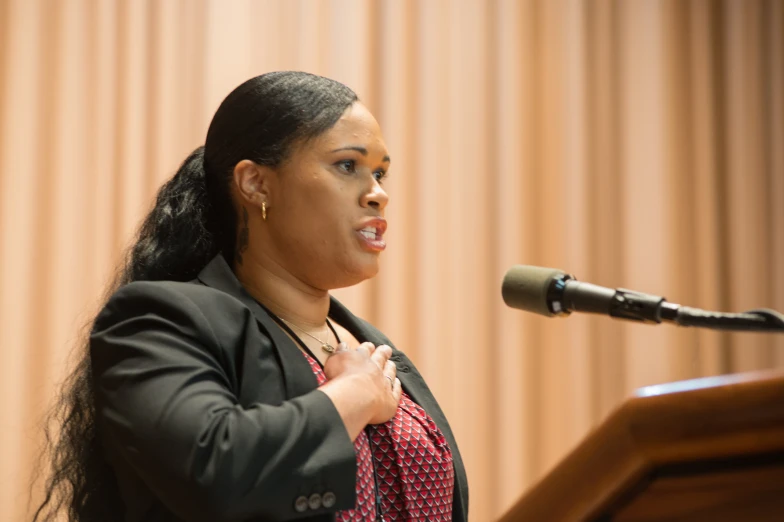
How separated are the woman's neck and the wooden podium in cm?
85

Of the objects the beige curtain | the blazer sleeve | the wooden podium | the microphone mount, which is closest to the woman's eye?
the blazer sleeve

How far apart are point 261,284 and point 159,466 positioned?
502 millimetres

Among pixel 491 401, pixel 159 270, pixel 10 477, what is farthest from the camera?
pixel 491 401

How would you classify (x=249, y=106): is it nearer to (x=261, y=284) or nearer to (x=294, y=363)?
(x=261, y=284)

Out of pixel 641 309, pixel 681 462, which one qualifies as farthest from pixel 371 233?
pixel 681 462

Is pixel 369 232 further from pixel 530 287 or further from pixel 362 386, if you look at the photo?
pixel 530 287

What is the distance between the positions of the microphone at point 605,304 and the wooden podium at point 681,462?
249mm

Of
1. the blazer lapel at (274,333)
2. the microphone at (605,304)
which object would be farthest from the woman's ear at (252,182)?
the microphone at (605,304)

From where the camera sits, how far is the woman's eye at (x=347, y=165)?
5.35 feet

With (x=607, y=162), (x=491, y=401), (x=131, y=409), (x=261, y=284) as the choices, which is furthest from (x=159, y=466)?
(x=607, y=162)

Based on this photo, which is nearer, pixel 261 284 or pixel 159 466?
pixel 159 466

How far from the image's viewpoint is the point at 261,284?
163 cm

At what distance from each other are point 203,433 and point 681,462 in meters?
0.63

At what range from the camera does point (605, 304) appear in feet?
3.62
